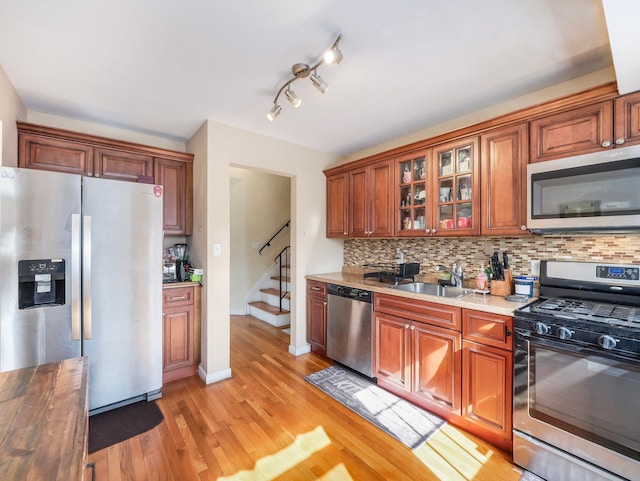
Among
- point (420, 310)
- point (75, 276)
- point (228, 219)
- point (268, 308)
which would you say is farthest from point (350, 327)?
point (75, 276)

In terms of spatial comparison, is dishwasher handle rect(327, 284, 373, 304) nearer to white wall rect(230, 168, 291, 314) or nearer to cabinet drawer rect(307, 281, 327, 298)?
cabinet drawer rect(307, 281, 327, 298)

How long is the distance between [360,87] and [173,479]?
2.89 metres

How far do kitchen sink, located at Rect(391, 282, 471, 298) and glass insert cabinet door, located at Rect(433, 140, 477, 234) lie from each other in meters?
0.56

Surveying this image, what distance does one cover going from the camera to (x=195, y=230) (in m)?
3.14

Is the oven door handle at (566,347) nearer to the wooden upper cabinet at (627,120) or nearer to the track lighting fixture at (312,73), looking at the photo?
the wooden upper cabinet at (627,120)

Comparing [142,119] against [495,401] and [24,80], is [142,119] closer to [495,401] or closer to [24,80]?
[24,80]

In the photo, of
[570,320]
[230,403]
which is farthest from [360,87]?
[230,403]

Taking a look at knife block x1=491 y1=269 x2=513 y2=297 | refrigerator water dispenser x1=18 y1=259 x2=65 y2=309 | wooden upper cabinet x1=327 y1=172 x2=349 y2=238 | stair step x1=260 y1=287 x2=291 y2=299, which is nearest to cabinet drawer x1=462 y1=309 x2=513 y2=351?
knife block x1=491 y1=269 x2=513 y2=297

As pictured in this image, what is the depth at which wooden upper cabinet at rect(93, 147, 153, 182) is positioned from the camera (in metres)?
2.77

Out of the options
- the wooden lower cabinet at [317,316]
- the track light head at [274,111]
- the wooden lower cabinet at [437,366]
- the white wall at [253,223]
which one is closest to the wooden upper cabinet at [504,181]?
the wooden lower cabinet at [437,366]

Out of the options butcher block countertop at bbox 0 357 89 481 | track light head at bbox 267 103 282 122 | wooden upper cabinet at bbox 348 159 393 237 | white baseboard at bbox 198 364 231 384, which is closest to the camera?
butcher block countertop at bbox 0 357 89 481

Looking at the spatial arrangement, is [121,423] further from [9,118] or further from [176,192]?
[9,118]

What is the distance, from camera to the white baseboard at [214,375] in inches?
109

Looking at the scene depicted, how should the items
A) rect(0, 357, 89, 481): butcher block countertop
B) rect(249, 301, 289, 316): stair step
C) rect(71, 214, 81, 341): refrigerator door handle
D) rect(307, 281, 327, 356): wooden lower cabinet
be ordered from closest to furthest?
rect(0, 357, 89, 481): butcher block countertop < rect(71, 214, 81, 341): refrigerator door handle < rect(307, 281, 327, 356): wooden lower cabinet < rect(249, 301, 289, 316): stair step
